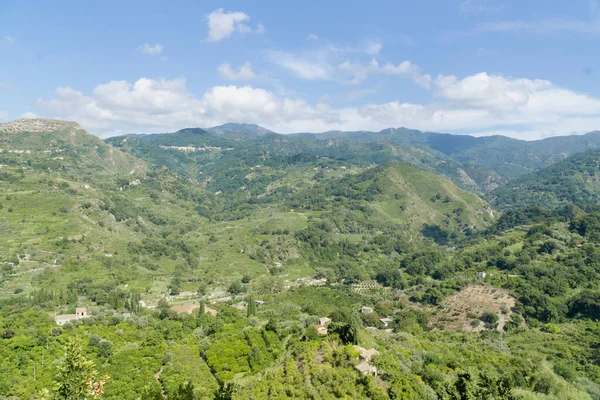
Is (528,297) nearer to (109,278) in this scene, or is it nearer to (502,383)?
(502,383)

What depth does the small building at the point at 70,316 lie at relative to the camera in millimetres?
70000

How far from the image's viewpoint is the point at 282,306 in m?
80.3

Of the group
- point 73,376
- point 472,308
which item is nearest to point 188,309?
point 472,308

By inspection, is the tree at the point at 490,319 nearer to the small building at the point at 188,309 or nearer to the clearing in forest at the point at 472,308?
the clearing in forest at the point at 472,308

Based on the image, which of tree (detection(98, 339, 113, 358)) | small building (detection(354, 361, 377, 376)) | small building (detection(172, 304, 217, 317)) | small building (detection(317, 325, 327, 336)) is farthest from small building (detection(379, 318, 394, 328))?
tree (detection(98, 339, 113, 358))

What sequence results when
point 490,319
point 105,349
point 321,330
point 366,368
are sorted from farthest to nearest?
1. point 490,319
2. point 105,349
3. point 321,330
4. point 366,368

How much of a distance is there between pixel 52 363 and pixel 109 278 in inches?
2106

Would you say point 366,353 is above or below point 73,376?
below

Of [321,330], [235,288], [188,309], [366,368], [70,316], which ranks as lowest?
[235,288]

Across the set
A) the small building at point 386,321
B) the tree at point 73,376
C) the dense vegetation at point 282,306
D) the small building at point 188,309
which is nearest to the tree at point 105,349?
the dense vegetation at point 282,306

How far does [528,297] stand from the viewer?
7906cm

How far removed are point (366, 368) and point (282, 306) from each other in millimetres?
45259

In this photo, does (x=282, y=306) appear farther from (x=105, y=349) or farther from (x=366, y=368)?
(x=366, y=368)

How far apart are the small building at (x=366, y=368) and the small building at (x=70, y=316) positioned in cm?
5728
